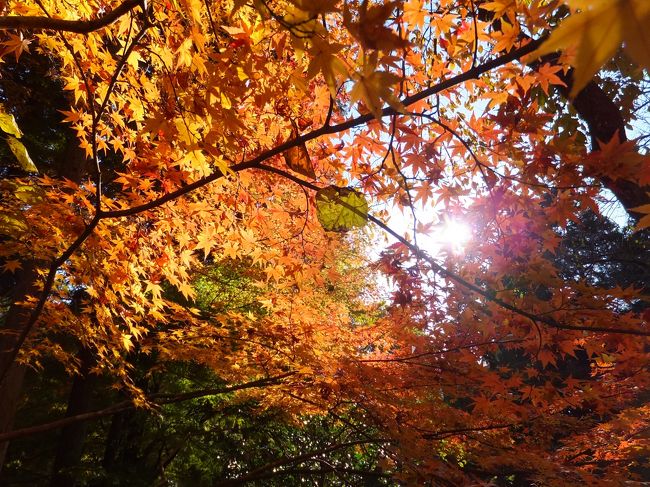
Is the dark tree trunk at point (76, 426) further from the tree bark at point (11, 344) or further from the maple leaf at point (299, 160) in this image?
the maple leaf at point (299, 160)

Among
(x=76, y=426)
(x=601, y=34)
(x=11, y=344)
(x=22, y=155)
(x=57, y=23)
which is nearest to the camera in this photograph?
(x=601, y=34)

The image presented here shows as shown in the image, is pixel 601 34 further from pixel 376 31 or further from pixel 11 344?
pixel 11 344

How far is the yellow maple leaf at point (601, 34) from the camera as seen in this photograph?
0.49 metres

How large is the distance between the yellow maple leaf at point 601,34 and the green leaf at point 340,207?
1.32 metres

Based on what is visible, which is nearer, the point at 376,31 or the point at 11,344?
the point at 376,31

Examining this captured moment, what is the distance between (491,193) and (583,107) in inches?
58.6

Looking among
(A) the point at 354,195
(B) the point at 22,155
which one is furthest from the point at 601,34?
(B) the point at 22,155

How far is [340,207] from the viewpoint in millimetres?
1938

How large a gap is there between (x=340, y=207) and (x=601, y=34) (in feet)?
4.77

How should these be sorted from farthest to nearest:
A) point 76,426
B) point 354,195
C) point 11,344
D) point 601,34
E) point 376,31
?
point 76,426 → point 11,344 → point 354,195 → point 376,31 → point 601,34

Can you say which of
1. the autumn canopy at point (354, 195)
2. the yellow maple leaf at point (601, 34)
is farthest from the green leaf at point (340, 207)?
the yellow maple leaf at point (601, 34)

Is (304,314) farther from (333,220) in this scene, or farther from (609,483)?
(609,483)

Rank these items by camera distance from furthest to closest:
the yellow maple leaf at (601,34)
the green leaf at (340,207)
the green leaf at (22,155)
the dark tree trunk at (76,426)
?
the dark tree trunk at (76,426), the green leaf at (340,207), the green leaf at (22,155), the yellow maple leaf at (601,34)

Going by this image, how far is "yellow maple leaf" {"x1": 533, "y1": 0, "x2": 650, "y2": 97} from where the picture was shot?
1.61 ft
